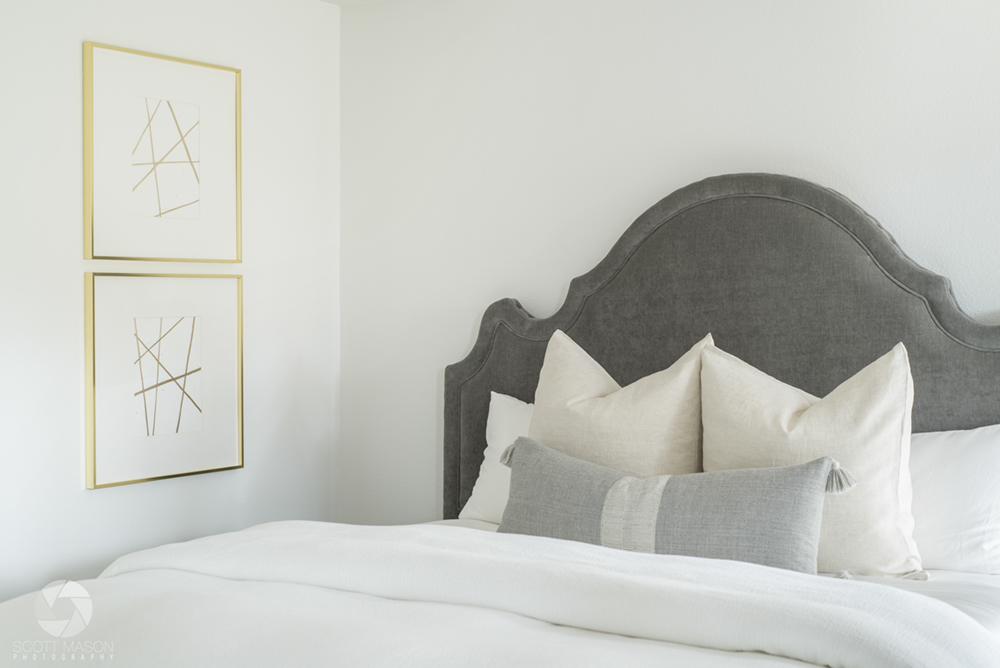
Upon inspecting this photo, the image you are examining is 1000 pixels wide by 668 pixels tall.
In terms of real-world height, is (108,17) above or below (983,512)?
above

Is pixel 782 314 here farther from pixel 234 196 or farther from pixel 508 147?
pixel 234 196

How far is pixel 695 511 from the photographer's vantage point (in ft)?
5.66

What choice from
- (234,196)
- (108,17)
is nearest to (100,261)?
(234,196)

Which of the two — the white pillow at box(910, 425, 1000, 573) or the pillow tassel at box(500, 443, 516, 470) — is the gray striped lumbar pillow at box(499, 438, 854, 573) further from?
the white pillow at box(910, 425, 1000, 573)

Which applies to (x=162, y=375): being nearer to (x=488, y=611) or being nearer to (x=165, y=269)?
(x=165, y=269)

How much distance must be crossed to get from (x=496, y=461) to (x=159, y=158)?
4.85 feet

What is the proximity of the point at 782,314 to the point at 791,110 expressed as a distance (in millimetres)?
584

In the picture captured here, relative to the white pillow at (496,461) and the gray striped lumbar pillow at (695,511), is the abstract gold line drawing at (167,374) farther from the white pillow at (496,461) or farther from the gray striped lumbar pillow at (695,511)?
the gray striped lumbar pillow at (695,511)

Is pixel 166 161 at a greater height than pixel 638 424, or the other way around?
pixel 166 161

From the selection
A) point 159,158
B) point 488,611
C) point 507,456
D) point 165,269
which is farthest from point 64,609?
point 159,158

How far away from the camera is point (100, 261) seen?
8.68ft

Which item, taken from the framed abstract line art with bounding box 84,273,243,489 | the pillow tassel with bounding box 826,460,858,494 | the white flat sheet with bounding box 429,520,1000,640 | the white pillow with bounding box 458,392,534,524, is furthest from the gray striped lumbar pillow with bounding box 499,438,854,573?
the framed abstract line art with bounding box 84,273,243,489

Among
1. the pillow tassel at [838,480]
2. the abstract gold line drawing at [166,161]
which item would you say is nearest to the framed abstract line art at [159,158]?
the abstract gold line drawing at [166,161]

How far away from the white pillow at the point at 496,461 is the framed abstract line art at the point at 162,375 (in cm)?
95
